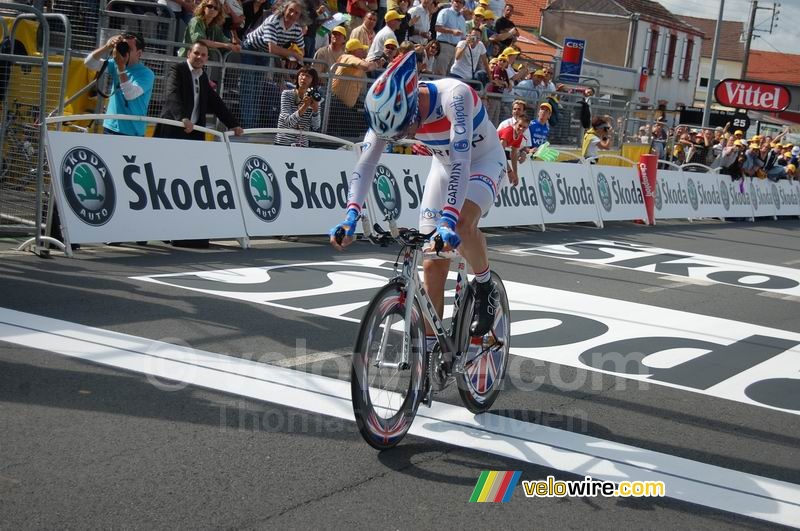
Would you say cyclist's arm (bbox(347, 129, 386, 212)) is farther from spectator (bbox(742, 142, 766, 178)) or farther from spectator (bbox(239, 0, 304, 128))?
spectator (bbox(742, 142, 766, 178))

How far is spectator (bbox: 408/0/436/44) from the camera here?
18422 mm

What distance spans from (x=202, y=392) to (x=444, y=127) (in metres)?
2.08

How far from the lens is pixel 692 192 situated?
2442 centimetres

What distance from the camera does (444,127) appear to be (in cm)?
566

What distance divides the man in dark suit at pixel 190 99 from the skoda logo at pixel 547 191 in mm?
7668

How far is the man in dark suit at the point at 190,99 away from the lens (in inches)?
457

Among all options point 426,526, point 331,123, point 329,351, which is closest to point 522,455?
point 426,526

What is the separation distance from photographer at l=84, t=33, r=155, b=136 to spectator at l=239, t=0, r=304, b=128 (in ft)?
8.99

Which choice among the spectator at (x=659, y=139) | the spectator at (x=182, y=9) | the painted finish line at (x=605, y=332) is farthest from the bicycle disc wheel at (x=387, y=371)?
the spectator at (x=659, y=139)

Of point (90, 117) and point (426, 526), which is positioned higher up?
point (90, 117)

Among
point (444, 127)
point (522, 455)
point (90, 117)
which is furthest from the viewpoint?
point (90, 117)

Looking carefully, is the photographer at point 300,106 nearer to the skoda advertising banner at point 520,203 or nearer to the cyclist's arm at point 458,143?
the skoda advertising banner at point 520,203

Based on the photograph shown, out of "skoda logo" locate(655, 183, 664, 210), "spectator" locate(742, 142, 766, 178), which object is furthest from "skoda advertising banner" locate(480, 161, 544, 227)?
"spectator" locate(742, 142, 766, 178)

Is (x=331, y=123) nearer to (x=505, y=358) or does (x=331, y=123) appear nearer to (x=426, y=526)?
(x=505, y=358)
